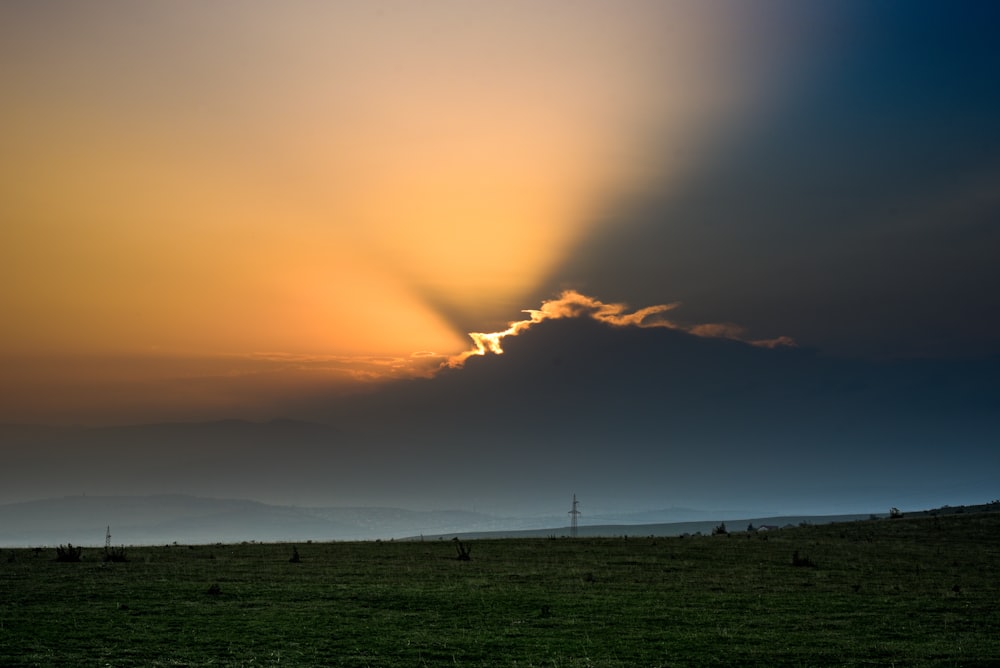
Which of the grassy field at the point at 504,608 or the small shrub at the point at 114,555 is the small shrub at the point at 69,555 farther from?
the small shrub at the point at 114,555

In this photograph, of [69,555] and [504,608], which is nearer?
[504,608]

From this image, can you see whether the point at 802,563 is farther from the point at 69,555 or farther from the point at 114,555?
the point at 69,555

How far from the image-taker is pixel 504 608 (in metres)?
30.0

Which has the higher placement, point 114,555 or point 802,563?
point 114,555

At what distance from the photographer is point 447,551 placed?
2149 inches

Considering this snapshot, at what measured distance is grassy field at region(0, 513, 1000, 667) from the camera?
22125 mm

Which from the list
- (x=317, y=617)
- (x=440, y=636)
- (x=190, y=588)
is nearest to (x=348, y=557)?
(x=190, y=588)

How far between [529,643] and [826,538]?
4488 centimetres

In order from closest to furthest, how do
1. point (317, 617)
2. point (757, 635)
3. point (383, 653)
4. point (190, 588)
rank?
point (383, 653) → point (757, 635) → point (317, 617) → point (190, 588)

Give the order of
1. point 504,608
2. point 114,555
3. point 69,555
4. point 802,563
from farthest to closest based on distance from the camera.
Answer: point 114,555
point 802,563
point 69,555
point 504,608

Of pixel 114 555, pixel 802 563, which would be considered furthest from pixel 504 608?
pixel 114 555

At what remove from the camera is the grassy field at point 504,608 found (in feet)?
72.6

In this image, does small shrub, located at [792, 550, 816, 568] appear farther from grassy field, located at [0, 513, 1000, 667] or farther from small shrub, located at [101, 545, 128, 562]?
small shrub, located at [101, 545, 128, 562]

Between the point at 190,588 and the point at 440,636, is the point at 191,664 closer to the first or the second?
the point at 440,636
